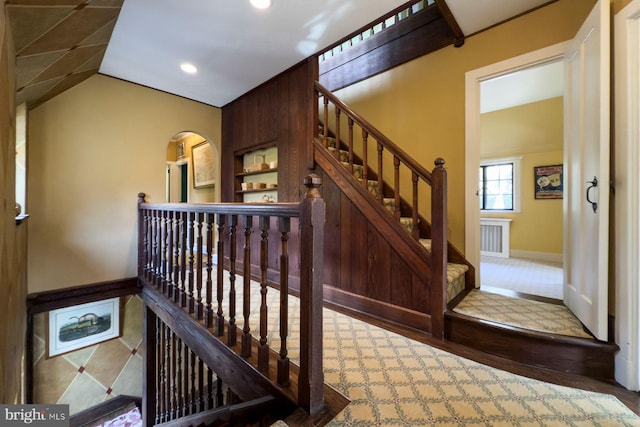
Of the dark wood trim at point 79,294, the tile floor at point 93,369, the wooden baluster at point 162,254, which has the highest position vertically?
the wooden baluster at point 162,254

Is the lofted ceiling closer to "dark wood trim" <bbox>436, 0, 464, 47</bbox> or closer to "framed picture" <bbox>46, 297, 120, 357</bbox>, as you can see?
"dark wood trim" <bbox>436, 0, 464, 47</bbox>

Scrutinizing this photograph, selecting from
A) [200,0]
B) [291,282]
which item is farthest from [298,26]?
[291,282]

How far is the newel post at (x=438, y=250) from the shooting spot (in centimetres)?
171

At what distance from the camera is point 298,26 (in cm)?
216

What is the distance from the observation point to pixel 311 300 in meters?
1.06

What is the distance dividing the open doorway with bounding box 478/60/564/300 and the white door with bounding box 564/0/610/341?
1721 millimetres

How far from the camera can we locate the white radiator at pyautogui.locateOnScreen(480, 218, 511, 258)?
4.17 meters

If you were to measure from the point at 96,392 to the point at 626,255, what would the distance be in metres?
4.93

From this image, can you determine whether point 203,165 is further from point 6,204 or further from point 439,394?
point 439,394

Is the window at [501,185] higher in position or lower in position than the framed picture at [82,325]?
higher

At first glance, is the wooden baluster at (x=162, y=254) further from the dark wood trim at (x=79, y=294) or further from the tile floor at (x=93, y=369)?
the tile floor at (x=93, y=369)

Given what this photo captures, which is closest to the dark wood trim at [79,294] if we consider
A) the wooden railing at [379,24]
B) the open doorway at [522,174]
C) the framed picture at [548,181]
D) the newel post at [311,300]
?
the newel post at [311,300]

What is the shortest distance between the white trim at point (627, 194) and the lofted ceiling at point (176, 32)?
106cm

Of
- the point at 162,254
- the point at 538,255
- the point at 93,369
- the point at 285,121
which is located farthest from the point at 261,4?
the point at 538,255
